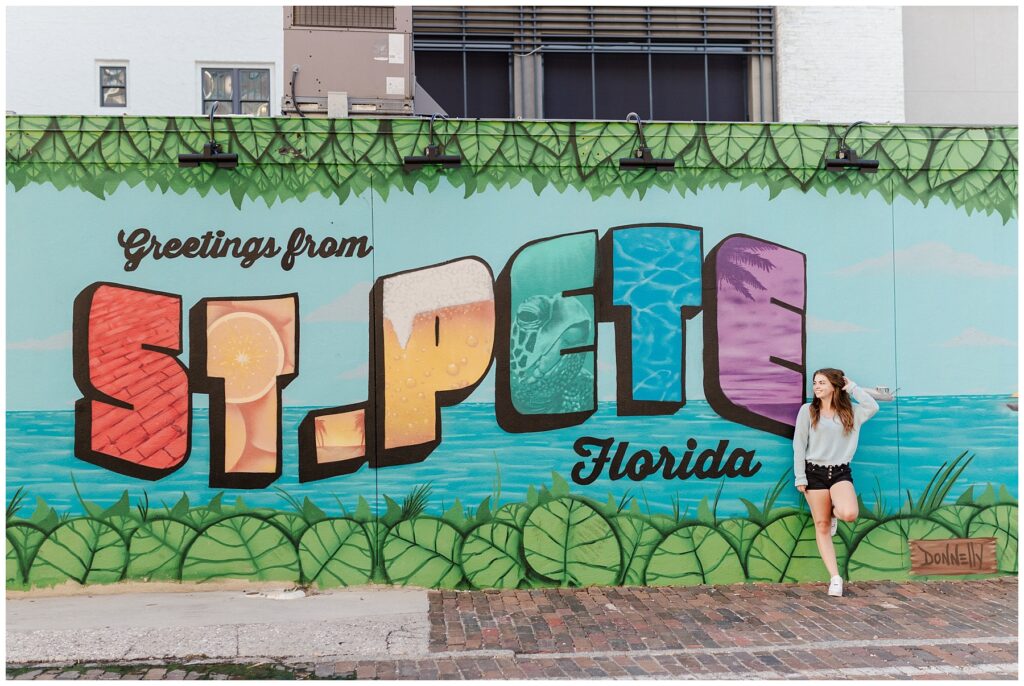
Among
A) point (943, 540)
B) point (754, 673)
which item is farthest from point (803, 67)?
point (754, 673)

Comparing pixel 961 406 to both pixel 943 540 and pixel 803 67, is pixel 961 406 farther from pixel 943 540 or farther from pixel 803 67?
pixel 803 67

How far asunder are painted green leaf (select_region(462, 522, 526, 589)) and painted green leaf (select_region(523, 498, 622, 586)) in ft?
0.36

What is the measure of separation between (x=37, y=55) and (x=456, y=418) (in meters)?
7.61

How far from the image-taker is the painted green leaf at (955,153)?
7.15m

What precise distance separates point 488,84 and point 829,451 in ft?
21.2

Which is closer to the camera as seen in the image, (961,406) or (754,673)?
(754,673)

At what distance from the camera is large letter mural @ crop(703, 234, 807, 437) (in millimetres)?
6965

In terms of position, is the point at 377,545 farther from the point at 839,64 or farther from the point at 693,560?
the point at 839,64

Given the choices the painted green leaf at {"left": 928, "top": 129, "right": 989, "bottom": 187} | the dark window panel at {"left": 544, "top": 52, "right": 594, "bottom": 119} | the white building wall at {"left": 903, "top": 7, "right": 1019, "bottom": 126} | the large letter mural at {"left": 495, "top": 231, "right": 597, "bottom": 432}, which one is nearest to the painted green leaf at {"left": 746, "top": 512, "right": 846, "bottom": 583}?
the large letter mural at {"left": 495, "top": 231, "right": 597, "bottom": 432}

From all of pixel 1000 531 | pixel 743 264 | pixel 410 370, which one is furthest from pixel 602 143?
pixel 1000 531

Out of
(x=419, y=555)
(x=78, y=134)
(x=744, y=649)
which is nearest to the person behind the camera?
(x=744, y=649)

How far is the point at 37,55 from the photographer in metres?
10.1

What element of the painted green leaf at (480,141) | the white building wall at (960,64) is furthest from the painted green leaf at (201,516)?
the white building wall at (960,64)

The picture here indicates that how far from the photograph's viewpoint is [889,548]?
7.02 metres
